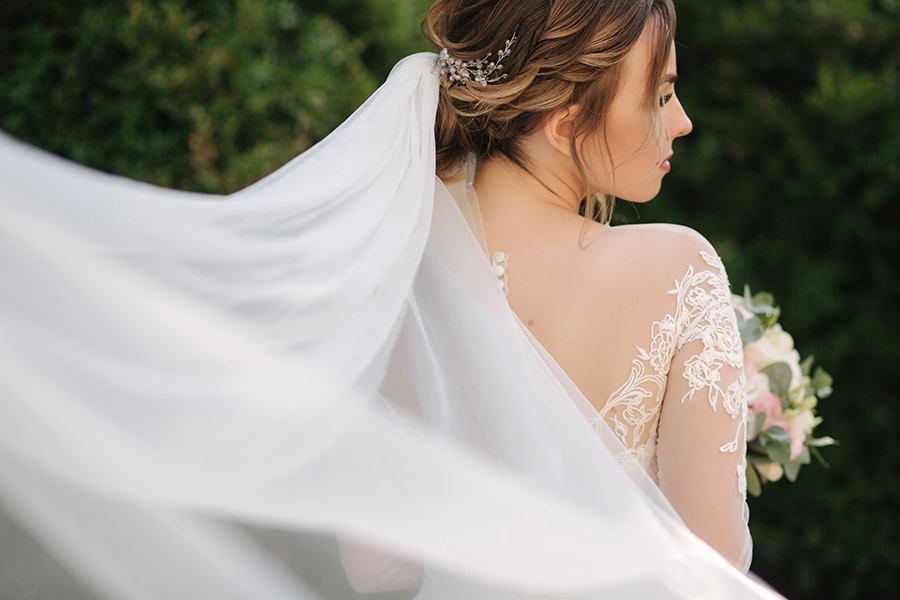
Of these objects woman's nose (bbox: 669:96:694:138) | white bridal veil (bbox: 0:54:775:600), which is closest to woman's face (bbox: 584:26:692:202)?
woman's nose (bbox: 669:96:694:138)

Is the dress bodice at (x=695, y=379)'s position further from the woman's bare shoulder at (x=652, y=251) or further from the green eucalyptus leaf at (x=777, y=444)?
the green eucalyptus leaf at (x=777, y=444)

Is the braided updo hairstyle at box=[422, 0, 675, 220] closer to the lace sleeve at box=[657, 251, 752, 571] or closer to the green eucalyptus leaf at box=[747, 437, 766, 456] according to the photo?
the lace sleeve at box=[657, 251, 752, 571]

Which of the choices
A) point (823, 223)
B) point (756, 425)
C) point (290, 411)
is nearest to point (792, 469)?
point (756, 425)

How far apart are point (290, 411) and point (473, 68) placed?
0.98 meters

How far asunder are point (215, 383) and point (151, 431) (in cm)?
11

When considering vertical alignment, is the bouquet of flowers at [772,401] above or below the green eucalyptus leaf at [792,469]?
above

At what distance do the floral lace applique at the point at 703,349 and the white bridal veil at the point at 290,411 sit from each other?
0.49ft

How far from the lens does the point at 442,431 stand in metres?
1.37

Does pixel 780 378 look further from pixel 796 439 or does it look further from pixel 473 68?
pixel 473 68

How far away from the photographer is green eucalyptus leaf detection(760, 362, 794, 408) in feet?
7.19

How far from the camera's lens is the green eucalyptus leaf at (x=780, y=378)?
219 centimetres

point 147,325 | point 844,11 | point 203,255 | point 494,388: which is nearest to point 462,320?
point 494,388

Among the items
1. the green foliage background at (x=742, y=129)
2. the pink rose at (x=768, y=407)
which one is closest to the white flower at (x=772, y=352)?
the pink rose at (x=768, y=407)

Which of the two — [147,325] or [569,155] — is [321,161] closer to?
→ [569,155]
